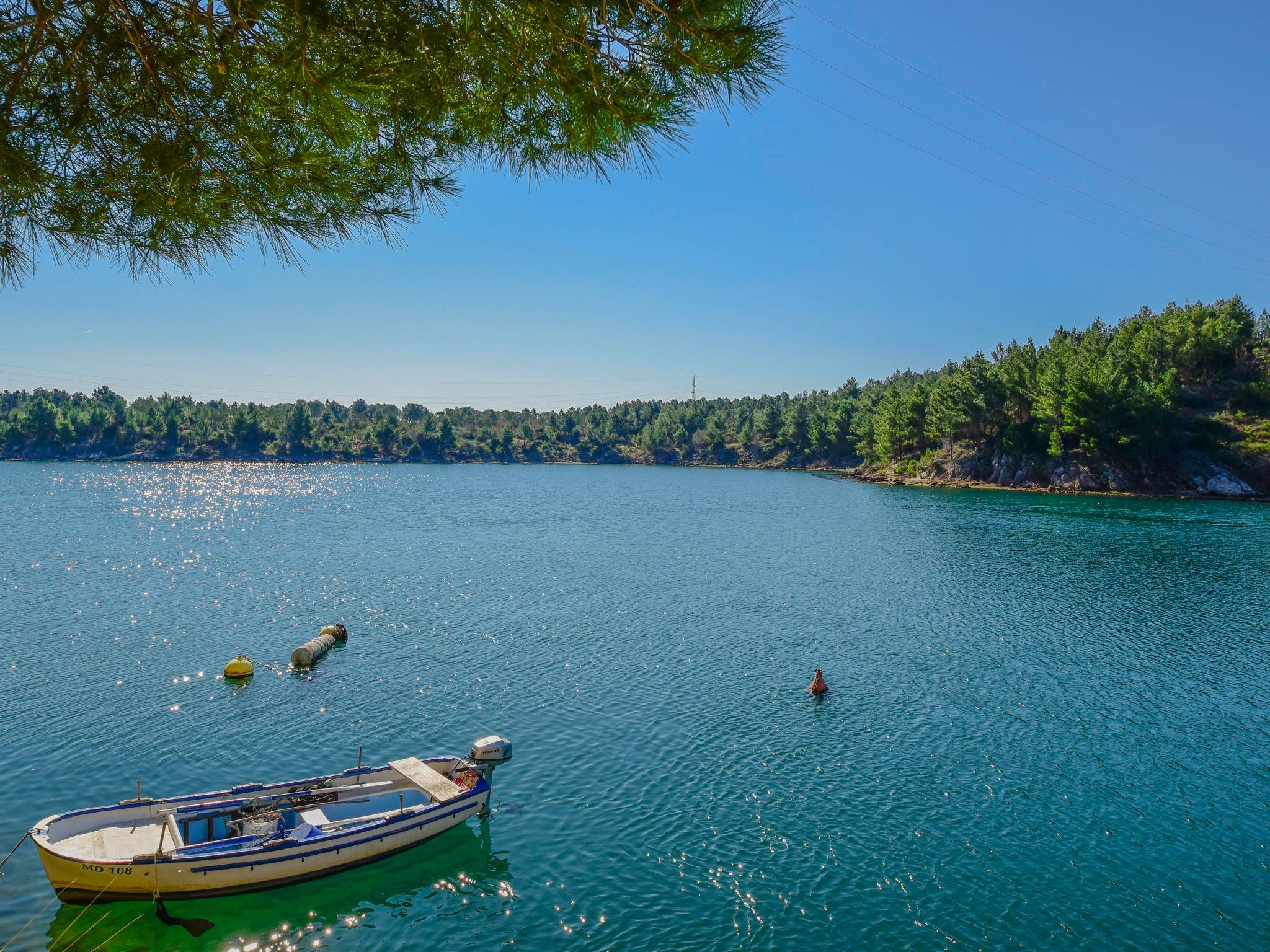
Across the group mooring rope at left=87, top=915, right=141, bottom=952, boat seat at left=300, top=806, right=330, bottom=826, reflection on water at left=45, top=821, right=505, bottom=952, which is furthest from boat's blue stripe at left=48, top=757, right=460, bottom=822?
mooring rope at left=87, top=915, right=141, bottom=952

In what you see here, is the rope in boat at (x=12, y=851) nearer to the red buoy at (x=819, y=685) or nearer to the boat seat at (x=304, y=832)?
the boat seat at (x=304, y=832)

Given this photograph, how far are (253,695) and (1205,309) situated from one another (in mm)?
184755

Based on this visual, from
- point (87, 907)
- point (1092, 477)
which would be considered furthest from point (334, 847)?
point (1092, 477)

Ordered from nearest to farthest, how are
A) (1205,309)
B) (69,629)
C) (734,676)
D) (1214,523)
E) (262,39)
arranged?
(262,39) < (734,676) < (69,629) < (1214,523) < (1205,309)

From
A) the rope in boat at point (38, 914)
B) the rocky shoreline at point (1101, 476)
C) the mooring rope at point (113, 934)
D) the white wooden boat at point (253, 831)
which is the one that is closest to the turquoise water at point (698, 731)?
the mooring rope at point (113, 934)

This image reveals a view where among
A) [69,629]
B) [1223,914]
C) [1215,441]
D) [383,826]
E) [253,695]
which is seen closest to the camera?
[1223,914]

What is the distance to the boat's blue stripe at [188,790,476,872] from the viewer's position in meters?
17.4

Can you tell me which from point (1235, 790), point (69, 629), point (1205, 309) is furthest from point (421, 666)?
point (1205, 309)

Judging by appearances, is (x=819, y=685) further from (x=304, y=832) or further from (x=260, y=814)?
(x=260, y=814)

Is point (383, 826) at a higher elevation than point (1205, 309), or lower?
lower

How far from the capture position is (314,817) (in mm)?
19797

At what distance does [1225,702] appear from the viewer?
100 ft

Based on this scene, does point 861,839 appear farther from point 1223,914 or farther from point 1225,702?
point 1225,702

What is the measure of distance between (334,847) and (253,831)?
8.01 ft
